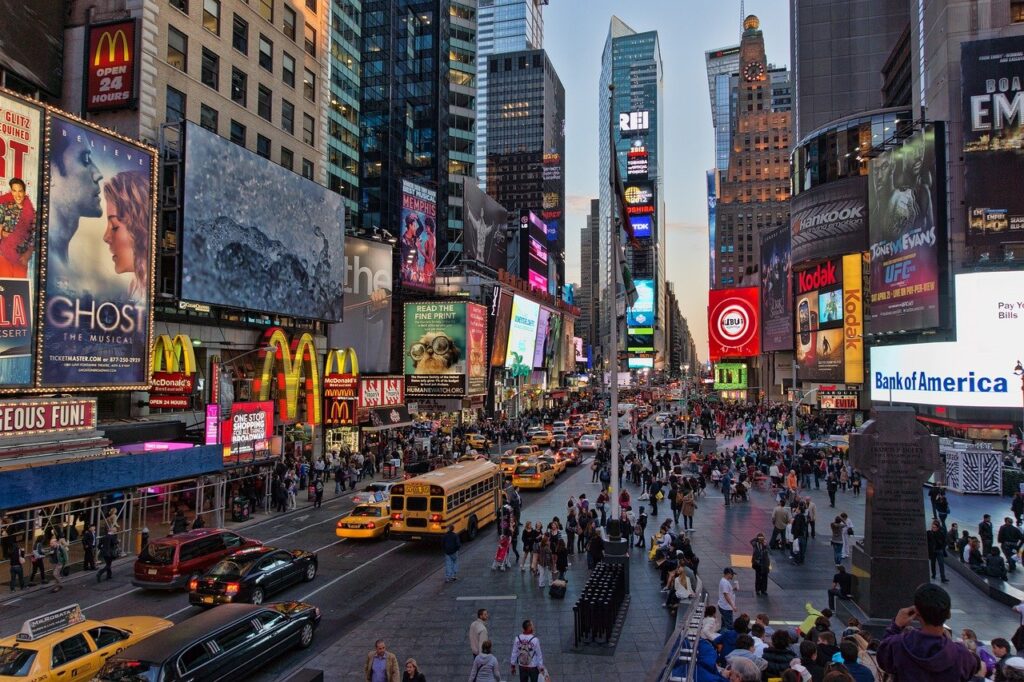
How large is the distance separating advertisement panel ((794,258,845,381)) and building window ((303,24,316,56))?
54.9 meters

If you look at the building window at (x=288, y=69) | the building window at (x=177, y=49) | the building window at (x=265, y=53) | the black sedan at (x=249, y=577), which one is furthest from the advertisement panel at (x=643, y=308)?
the black sedan at (x=249, y=577)

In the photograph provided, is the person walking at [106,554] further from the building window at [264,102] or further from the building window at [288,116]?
the building window at [288,116]

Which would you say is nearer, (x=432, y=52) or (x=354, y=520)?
(x=354, y=520)

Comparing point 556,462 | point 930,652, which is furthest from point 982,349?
point 930,652

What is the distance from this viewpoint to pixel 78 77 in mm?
31547

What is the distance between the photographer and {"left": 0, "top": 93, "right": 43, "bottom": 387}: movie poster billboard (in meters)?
22.5

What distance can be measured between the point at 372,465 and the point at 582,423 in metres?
30.6

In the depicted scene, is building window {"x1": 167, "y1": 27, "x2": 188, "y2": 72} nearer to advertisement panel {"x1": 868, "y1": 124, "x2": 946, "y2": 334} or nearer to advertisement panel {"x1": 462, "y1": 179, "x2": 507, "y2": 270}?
advertisement panel {"x1": 462, "y1": 179, "x2": 507, "y2": 270}

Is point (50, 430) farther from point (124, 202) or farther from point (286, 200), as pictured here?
point (286, 200)

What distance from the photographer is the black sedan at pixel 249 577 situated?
54.8 feet

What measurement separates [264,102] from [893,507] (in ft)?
125

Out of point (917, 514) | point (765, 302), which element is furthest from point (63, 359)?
point (765, 302)

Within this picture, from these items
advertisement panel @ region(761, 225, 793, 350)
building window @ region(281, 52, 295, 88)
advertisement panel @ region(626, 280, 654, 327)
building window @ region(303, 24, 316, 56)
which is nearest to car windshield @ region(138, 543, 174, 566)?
building window @ region(281, 52, 295, 88)

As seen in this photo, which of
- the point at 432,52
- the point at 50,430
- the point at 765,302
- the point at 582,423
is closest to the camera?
the point at 50,430
